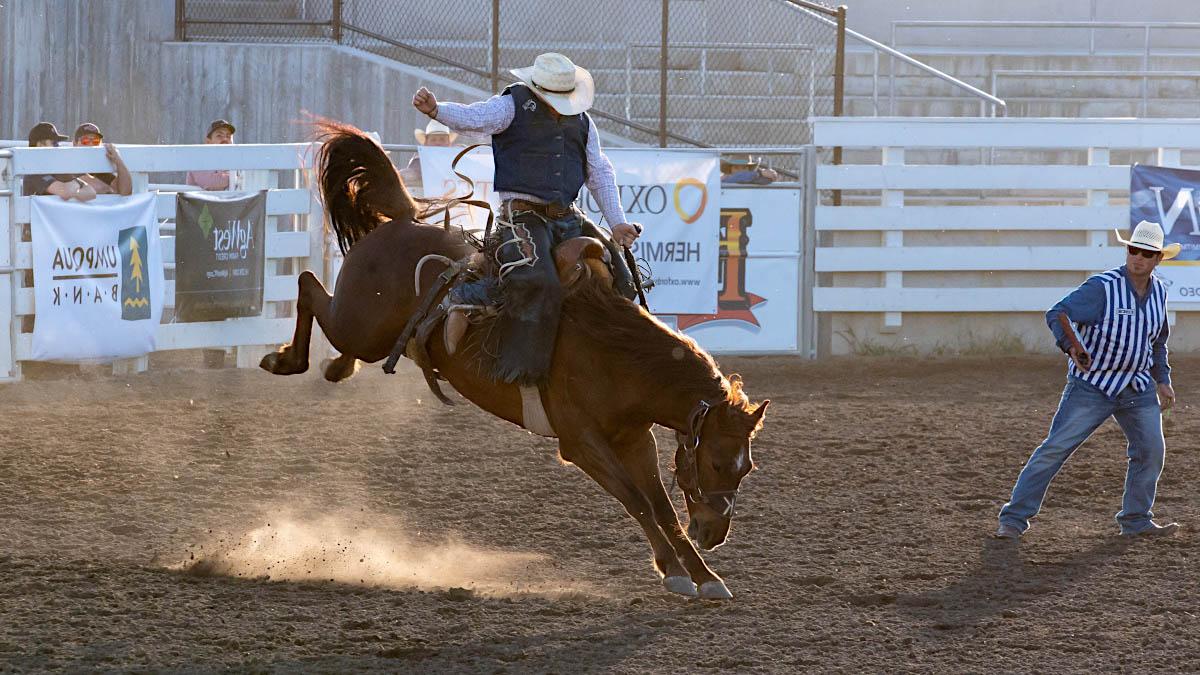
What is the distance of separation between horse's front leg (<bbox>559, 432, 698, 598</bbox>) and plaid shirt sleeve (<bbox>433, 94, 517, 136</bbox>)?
1.21 m

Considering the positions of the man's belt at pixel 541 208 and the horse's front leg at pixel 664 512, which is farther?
the man's belt at pixel 541 208

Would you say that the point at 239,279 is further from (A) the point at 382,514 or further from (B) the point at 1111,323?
(B) the point at 1111,323

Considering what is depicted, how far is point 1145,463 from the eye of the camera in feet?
21.7

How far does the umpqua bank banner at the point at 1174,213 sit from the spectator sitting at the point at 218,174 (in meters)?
7.12

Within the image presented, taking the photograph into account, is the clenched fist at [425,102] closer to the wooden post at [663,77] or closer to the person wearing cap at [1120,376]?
the person wearing cap at [1120,376]

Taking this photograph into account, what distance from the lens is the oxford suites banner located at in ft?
33.1

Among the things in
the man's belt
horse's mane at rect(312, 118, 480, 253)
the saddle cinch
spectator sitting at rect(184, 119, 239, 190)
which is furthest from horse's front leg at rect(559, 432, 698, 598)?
spectator sitting at rect(184, 119, 239, 190)

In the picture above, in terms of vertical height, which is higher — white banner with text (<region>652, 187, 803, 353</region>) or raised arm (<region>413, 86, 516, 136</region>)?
raised arm (<region>413, 86, 516, 136</region>)

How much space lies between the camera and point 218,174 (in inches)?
471

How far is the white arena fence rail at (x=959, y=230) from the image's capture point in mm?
12531

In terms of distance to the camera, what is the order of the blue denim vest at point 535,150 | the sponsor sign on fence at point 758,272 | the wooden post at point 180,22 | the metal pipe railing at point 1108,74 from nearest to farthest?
the blue denim vest at point 535,150 < the sponsor sign on fence at point 758,272 < the wooden post at point 180,22 < the metal pipe railing at point 1108,74

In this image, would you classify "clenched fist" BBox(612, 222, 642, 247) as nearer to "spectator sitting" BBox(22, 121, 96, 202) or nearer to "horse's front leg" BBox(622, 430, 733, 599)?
"horse's front leg" BBox(622, 430, 733, 599)

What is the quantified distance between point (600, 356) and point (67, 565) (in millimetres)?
2103

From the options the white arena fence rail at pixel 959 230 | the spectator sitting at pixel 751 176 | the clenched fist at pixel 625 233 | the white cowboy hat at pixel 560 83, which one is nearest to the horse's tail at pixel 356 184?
the white cowboy hat at pixel 560 83
